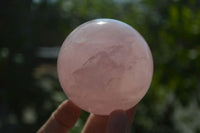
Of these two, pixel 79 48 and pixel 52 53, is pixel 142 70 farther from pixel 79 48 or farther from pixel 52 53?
pixel 52 53

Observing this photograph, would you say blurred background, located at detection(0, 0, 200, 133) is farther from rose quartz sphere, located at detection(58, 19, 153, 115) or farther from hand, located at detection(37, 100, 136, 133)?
rose quartz sphere, located at detection(58, 19, 153, 115)

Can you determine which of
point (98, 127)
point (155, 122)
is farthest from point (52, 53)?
point (98, 127)

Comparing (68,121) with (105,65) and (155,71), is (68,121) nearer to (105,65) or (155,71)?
(105,65)

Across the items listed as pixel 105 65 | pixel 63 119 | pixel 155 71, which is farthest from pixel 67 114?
pixel 155 71

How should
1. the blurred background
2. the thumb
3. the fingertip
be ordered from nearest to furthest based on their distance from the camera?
the thumb
the fingertip
the blurred background

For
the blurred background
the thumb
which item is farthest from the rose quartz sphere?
the blurred background

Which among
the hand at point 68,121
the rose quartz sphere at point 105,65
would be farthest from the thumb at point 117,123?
the hand at point 68,121
